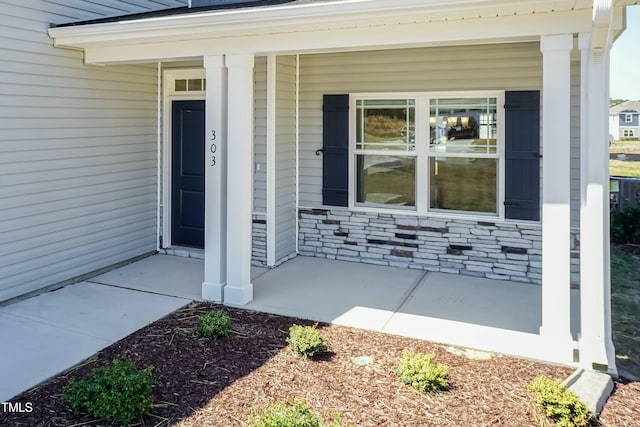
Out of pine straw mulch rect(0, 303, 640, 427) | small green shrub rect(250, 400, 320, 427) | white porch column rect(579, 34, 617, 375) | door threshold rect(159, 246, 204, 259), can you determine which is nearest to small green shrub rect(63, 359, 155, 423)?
pine straw mulch rect(0, 303, 640, 427)

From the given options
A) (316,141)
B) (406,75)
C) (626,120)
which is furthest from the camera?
(626,120)

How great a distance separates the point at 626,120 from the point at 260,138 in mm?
42112

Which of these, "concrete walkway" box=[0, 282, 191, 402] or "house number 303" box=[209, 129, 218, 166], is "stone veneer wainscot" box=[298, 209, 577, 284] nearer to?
"house number 303" box=[209, 129, 218, 166]

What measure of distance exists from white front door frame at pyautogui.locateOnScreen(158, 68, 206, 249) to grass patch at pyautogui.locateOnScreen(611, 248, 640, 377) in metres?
5.45

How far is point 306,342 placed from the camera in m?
3.95

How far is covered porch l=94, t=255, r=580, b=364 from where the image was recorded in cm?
446

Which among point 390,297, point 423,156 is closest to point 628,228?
point 423,156

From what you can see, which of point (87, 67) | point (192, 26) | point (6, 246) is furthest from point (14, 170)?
point (192, 26)

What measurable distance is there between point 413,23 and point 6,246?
14.6ft

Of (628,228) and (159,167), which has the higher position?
(159,167)

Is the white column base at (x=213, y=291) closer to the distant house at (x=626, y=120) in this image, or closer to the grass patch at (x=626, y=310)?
the grass patch at (x=626, y=310)

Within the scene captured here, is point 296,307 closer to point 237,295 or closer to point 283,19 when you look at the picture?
point 237,295

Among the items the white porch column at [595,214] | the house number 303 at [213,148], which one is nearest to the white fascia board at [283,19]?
the white porch column at [595,214]

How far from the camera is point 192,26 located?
4.77 metres
